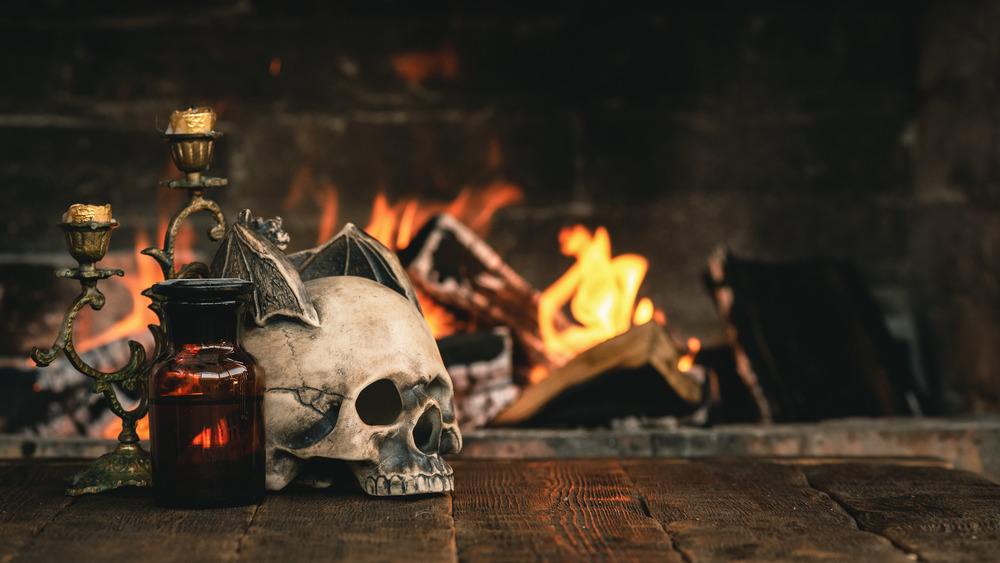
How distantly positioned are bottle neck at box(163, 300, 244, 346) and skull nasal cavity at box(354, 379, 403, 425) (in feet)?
0.79

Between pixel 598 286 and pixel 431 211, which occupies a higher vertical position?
pixel 431 211

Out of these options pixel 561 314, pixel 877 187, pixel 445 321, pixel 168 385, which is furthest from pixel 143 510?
pixel 877 187

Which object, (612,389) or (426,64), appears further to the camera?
(426,64)

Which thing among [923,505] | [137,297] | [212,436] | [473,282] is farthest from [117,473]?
[137,297]

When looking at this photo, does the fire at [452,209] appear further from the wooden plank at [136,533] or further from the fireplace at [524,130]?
the wooden plank at [136,533]

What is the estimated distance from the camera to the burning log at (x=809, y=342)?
8.81 ft

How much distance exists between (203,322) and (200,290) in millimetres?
47

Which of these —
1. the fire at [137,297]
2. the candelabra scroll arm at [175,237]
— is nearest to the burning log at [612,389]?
the candelabra scroll arm at [175,237]

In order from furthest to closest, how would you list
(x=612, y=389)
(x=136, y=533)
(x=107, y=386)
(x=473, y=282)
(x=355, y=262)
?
(x=473, y=282) < (x=612, y=389) < (x=355, y=262) < (x=107, y=386) < (x=136, y=533)

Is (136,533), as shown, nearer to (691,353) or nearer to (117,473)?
(117,473)

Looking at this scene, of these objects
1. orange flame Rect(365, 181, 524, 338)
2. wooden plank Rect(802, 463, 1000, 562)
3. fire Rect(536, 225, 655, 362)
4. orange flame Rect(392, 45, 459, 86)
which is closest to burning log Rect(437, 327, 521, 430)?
fire Rect(536, 225, 655, 362)

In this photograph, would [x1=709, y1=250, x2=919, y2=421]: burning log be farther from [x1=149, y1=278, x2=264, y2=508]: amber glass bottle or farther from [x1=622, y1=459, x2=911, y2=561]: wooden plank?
[x1=149, y1=278, x2=264, y2=508]: amber glass bottle

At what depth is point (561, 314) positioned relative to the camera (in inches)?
120

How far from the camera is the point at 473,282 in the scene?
110 inches
